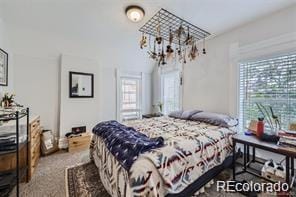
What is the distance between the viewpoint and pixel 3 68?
275cm

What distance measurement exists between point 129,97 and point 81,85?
1597 millimetres

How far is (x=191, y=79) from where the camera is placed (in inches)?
156

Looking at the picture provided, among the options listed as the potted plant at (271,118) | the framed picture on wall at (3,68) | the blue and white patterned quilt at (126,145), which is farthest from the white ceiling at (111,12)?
the blue and white patterned quilt at (126,145)

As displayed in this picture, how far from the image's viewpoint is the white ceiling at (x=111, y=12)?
8.13 ft

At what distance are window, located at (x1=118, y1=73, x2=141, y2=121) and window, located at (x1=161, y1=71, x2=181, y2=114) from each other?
0.86 m

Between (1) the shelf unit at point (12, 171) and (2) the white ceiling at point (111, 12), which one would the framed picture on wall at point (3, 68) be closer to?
(2) the white ceiling at point (111, 12)

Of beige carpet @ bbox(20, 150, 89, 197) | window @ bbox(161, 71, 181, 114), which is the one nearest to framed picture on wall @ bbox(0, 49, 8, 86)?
beige carpet @ bbox(20, 150, 89, 197)

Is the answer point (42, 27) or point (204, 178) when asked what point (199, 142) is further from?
point (42, 27)

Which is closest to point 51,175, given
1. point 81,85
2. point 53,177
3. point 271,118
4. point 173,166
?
point 53,177

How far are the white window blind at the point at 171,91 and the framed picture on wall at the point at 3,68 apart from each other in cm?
379

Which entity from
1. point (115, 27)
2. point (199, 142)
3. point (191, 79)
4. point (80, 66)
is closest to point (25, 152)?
point (80, 66)

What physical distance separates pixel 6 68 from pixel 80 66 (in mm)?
1423

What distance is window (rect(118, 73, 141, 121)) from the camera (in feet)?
15.7

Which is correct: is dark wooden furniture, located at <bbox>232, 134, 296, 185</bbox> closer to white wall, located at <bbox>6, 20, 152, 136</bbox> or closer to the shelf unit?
the shelf unit
